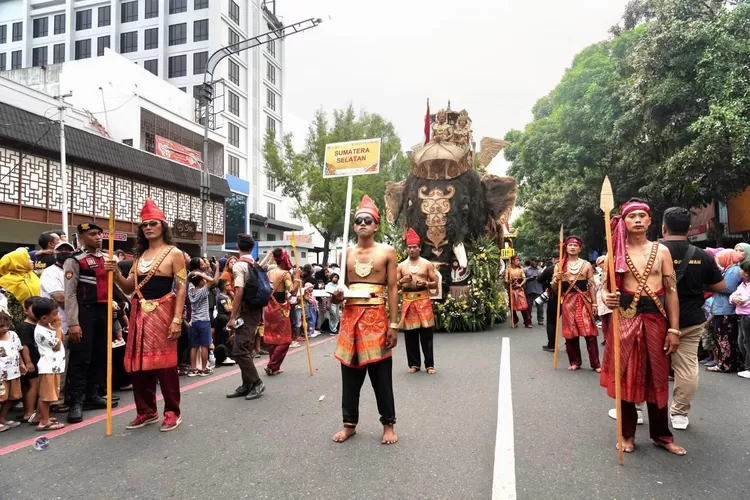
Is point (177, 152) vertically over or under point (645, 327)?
over

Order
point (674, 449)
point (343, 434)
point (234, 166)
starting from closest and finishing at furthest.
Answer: point (674, 449)
point (343, 434)
point (234, 166)

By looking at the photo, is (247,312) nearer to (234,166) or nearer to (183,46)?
(234,166)

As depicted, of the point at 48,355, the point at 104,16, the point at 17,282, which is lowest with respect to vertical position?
the point at 48,355

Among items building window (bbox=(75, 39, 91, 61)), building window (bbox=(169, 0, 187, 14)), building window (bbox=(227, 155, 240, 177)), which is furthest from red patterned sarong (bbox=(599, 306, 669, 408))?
building window (bbox=(75, 39, 91, 61))

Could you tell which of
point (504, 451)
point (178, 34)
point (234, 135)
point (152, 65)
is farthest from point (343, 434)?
point (152, 65)

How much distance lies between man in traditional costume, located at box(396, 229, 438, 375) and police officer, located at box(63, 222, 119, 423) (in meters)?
3.48

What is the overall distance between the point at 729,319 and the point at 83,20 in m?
45.5

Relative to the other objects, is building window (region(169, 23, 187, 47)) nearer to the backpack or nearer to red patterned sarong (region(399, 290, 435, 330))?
red patterned sarong (region(399, 290, 435, 330))

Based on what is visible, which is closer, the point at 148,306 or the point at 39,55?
the point at 148,306

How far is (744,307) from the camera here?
21.5ft

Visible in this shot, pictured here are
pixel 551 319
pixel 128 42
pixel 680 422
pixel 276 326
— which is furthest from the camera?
pixel 128 42

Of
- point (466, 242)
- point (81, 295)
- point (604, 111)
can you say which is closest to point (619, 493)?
point (81, 295)

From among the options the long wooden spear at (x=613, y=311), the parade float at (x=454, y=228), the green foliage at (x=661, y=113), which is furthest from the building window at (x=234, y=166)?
the long wooden spear at (x=613, y=311)

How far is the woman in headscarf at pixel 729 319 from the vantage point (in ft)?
22.6
